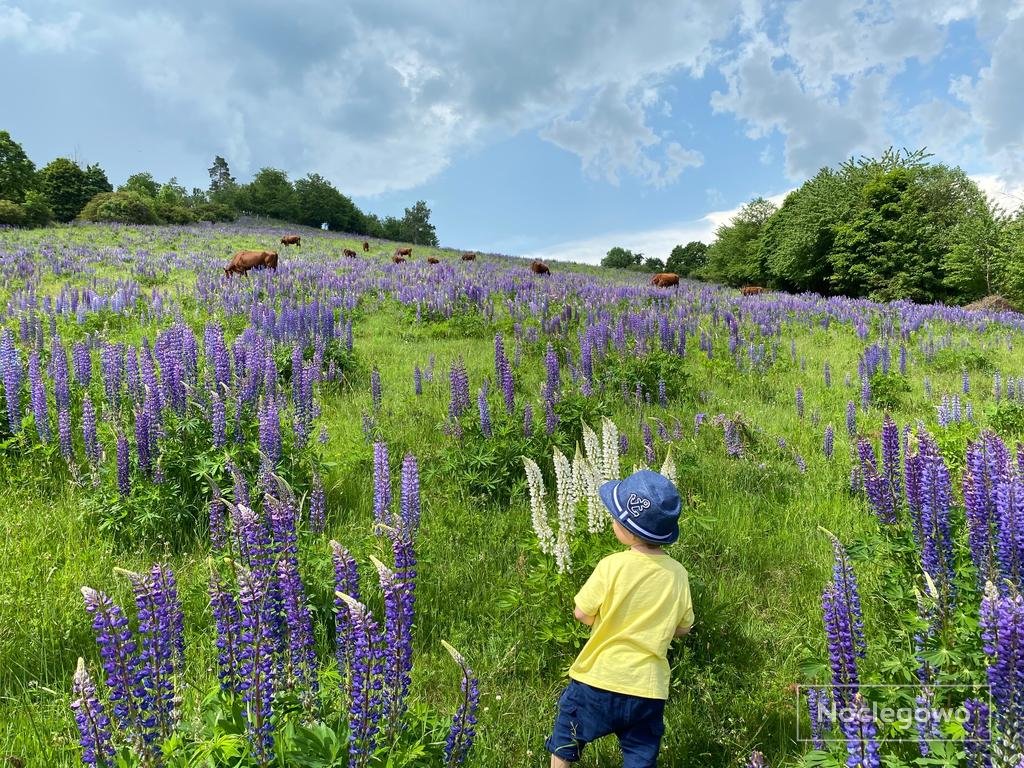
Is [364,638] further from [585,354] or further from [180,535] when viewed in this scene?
[585,354]

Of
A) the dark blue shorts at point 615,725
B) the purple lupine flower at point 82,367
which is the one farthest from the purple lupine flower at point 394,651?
the purple lupine flower at point 82,367

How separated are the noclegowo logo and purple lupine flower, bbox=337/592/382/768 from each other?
1.63 m

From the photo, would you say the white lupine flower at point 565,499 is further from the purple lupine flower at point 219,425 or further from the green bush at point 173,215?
the green bush at point 173,215

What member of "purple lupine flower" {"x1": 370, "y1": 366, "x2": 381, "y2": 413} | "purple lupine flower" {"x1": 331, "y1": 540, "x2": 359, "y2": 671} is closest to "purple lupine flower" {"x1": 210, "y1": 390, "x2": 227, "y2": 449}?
"purple lupine flower" {"x1": 370, "y1": 366, "x2": 381, "y2": 413}

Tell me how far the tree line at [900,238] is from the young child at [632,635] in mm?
33452

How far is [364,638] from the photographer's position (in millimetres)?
1850

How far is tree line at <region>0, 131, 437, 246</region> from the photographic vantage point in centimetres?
3741

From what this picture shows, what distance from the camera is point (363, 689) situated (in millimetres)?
1874

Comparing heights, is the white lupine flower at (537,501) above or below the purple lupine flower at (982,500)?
below

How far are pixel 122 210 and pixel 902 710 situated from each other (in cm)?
4613

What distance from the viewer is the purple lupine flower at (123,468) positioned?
4.27 metres

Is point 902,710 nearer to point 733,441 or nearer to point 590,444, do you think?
point 590,444

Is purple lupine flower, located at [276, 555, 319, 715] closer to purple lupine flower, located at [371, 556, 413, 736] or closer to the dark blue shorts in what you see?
purple lupine flower, located at [371, 556, 413, 736]

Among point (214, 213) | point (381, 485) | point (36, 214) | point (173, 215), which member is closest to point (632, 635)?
point (381, 485)
